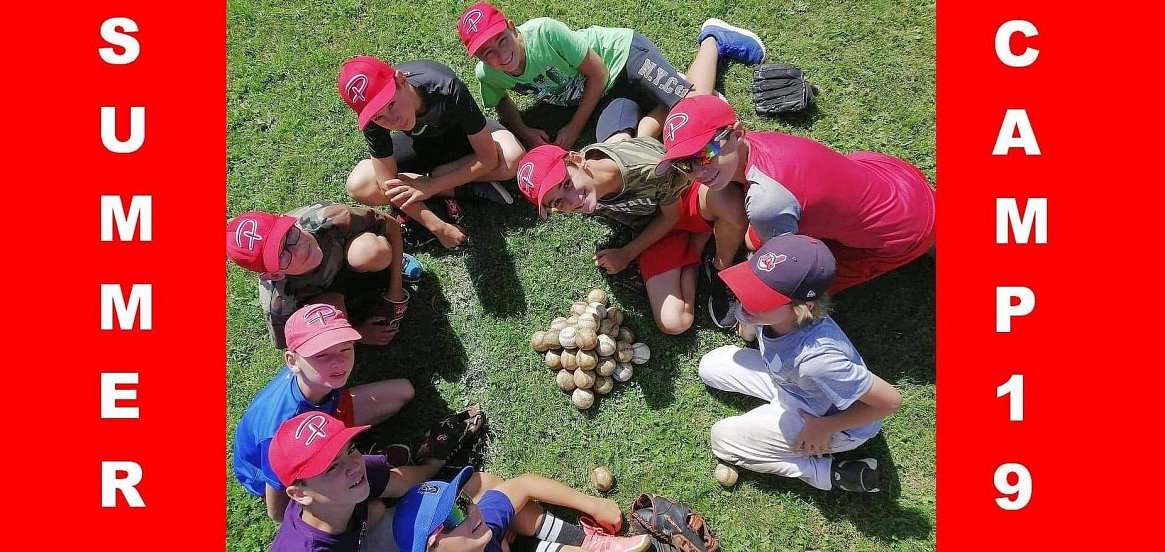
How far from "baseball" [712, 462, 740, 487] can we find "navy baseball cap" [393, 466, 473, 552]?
1936 mm

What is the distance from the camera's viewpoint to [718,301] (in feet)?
18.5

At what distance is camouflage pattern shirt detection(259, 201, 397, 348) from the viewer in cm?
483

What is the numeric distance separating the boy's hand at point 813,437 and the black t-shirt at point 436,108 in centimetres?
299

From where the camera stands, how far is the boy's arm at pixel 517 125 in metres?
6.01

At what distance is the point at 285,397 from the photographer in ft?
14.9

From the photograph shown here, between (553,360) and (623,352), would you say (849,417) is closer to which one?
(623,352)

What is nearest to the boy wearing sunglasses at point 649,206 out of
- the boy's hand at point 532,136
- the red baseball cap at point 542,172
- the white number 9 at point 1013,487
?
the red baseball cap at point 542,172

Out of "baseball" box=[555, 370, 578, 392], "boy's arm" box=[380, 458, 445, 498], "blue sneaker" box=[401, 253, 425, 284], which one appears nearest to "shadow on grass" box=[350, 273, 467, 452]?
"blue sneaker" box=[401, 253, 425, 284]

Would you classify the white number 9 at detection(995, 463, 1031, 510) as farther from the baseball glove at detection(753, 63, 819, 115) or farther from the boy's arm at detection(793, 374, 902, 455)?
the baseball glove at detection(753, 63, 819, 115)

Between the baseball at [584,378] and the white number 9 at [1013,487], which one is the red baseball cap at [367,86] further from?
the white number 9 at [1013,487]

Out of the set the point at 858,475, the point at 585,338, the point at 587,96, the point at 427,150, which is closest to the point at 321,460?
the point at 585,338

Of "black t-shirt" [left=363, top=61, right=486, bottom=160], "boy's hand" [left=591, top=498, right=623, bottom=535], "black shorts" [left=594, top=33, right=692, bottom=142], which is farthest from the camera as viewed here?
"black shorts" [left=594, top=33, right=692, bottom=142]

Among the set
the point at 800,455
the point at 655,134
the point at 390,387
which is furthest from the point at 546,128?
the point at 800,455

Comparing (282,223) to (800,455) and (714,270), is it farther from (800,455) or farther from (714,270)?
(800,455)
